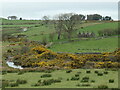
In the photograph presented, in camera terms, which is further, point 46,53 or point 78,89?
point 46,53

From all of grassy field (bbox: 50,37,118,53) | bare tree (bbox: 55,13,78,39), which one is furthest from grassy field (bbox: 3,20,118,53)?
bare tree (bbox: 55,13,78,39)

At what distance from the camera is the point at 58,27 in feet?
271

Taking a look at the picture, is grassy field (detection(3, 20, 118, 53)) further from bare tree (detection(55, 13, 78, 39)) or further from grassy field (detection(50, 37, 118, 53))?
bare tree (detection(55, 13, 78, 39))

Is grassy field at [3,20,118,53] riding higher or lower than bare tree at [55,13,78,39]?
lower

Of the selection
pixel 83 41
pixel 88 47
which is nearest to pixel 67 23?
pixel 83 41

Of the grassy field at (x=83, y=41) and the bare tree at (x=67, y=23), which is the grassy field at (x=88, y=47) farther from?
the bare tree at (x=67, y=23)

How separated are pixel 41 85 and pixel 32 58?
3056 centimetres

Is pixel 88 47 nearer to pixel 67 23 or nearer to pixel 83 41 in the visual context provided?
pixel 83 41

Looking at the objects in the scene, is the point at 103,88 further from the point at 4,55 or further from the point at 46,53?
the point at 4,55

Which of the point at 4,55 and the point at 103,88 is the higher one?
the point at 103,88

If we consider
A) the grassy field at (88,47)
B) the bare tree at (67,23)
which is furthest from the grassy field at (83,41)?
the bare tree at (67,23)

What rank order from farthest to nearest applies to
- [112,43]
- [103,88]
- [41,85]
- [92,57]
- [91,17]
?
[91,17], [112,43], [92,57], [41,85], [103,88]

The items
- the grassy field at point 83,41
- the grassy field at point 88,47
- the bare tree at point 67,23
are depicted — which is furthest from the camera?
the bare tree at point 67,23

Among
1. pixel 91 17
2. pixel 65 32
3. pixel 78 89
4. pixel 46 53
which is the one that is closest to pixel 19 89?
pixel 78 89
